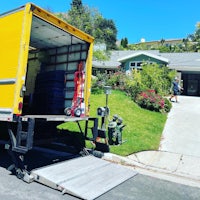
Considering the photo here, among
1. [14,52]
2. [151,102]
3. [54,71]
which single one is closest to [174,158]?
[54,71]

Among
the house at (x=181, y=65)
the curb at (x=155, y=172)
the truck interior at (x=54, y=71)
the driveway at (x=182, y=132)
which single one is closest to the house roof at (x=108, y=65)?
the house at (x=181, y=65)

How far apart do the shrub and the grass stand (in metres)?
0.50

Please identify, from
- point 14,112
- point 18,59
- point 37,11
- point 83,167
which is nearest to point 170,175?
point 83,167

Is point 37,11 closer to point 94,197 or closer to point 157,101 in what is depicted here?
point 94,197

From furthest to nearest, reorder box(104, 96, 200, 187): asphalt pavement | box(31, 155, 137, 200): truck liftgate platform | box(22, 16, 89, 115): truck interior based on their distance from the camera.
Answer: box(22, 16, 89, 115): truck interior → box(104, 96, 200, 187): asphalt pavement → box(31, 155, 137, 200): truck liftgate platform

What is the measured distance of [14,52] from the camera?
19.6 feet

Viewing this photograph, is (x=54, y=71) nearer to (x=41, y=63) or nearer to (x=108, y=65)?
(x=41, y=63)

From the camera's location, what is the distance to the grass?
9195 mm

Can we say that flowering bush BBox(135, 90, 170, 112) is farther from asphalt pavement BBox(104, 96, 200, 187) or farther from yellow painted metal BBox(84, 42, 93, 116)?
yellow painted metal BBox(84, 42, 93, 116)

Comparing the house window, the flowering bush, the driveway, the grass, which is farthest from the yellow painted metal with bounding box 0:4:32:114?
the house window

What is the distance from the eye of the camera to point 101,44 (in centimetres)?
2506

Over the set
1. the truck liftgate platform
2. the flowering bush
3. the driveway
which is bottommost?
the truck liftgate platform

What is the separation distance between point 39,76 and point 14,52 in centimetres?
373

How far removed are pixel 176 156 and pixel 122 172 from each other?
2.90 metres
